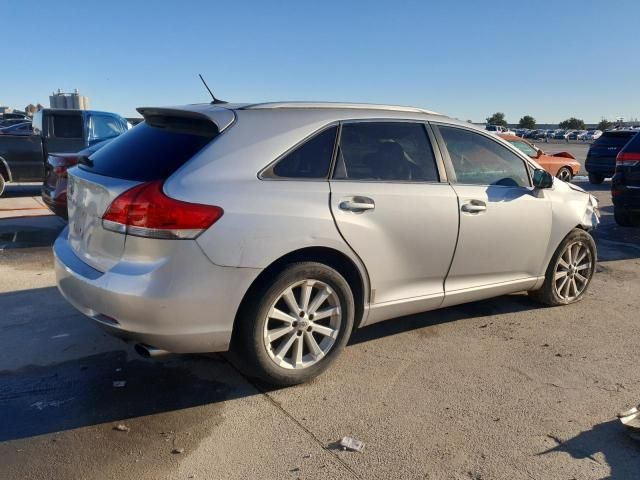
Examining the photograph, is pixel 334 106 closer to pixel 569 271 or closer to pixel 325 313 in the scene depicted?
pixel 325 313

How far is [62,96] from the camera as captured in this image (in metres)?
38.1

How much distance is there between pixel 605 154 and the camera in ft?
52.7

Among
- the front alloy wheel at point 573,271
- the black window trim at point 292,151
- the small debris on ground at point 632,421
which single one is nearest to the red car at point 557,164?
the front alloy wheel at point 573,271

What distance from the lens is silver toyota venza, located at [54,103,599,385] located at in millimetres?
3092

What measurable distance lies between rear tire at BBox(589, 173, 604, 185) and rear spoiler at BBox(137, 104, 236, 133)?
613 inches

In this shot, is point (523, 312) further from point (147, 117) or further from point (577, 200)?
point (147, 117)

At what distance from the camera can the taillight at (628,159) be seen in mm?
8414

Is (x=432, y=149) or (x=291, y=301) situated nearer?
(x=291, y=301)

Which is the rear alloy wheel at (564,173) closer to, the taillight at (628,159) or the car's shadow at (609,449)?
the taillight at (628,159)

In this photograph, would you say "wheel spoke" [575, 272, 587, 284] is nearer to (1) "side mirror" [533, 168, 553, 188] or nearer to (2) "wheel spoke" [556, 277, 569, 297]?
(2) "wheel spoke" [556, 277, 569, 297]

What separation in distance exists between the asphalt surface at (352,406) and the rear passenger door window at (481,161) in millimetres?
1227

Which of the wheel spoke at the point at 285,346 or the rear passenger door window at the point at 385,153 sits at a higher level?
the rear passenger door window at the point at 385,153

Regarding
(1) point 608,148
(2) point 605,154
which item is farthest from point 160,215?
(1) point 608,148

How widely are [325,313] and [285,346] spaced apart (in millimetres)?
329
